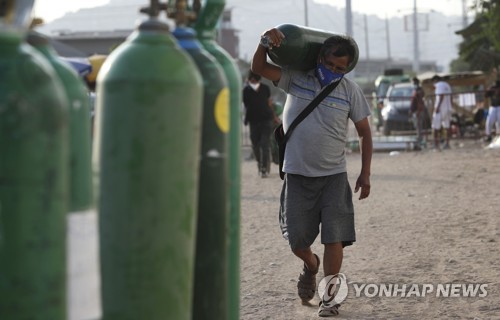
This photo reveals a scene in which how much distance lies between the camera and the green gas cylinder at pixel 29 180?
1863 mm

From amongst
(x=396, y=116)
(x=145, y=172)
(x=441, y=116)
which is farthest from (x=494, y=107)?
(x=145, y=172)

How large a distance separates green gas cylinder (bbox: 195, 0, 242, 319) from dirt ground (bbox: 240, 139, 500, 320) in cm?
348

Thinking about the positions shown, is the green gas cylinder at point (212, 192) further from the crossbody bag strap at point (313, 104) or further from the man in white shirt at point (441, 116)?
the man in white shirt at point (441, 116)

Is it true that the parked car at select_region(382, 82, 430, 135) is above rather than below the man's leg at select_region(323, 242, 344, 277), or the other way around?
below

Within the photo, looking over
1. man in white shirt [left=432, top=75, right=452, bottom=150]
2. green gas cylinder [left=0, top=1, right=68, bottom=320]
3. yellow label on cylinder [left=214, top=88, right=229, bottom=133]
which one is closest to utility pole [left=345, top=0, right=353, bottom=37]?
man in white shirt [left=432, top=75, right=452, bottom=150]

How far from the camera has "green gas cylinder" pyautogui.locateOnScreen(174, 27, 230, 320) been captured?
263 centimetres

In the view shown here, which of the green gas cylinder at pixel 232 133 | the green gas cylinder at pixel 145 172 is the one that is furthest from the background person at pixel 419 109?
the green gas cylinder at pixel 145 172

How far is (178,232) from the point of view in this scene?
2.30 m

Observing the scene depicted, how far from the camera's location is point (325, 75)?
6273mm

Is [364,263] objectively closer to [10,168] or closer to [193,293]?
[193,293]

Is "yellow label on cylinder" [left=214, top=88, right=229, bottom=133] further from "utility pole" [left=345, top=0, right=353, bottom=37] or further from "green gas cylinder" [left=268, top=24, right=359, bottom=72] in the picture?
"utility pole" [left=345, top=0, right=353, bottom=37]

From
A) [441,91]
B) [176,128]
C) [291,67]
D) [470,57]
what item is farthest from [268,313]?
[470,57]

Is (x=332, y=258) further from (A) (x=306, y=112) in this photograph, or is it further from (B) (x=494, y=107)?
(B) (x=494, y=107)

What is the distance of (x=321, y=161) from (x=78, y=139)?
434 centimetres
